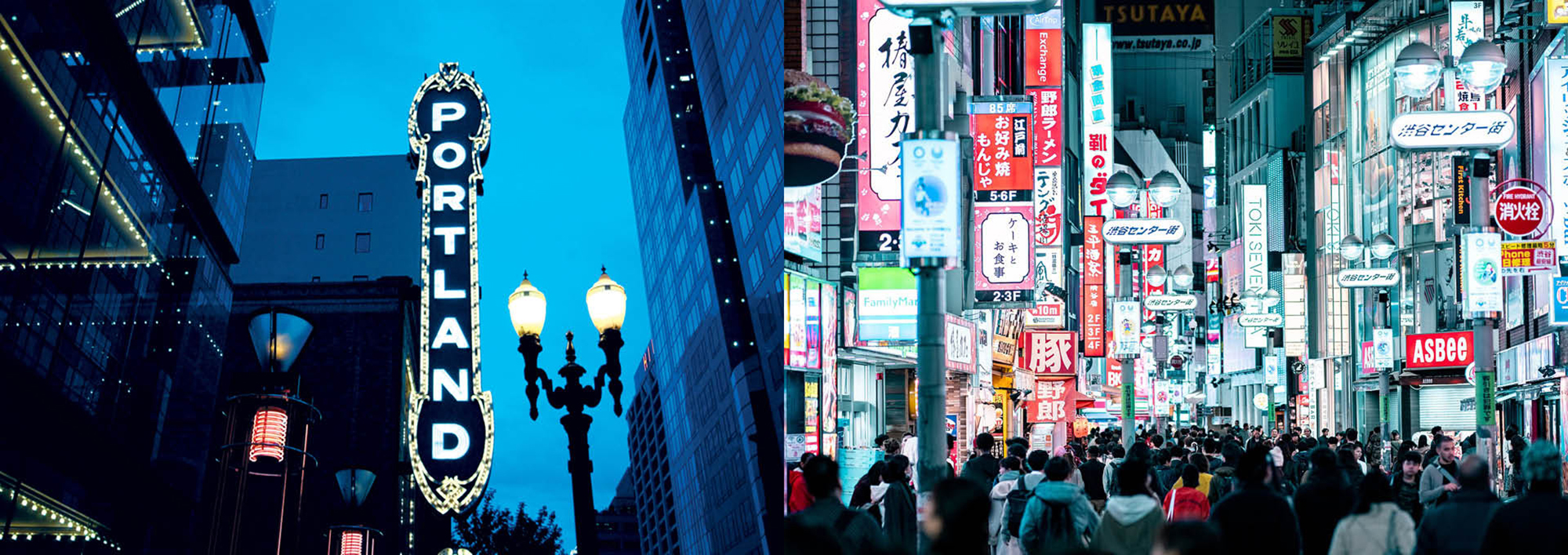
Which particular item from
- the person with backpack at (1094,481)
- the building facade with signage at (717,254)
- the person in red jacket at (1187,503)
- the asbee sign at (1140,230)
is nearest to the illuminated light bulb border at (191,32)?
the building facade with signage at (717,254)

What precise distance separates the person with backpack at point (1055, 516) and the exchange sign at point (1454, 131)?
15.3 metres

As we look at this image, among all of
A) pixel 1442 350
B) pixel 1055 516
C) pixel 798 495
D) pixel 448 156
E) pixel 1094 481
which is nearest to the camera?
pixel 1055 516

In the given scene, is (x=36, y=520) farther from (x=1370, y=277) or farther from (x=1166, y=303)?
(x=1370, y=277)

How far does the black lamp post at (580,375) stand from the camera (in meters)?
14.9

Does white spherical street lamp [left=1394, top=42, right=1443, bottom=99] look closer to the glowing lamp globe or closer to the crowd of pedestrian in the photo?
the crowd of pedestrian

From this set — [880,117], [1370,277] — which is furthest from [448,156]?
[1370,277]

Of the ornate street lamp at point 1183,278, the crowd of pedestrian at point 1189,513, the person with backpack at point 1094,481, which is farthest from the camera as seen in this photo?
the ornate street lamp at point 1183,278

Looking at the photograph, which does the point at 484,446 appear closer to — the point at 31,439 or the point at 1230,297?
the point at 31,439

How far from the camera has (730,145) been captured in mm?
38219

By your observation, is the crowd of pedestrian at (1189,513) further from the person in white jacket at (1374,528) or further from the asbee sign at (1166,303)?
the asbee sign at (1166,303)

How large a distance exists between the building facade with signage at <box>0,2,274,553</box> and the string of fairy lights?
1.6 inches

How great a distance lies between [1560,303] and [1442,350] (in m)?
8.38

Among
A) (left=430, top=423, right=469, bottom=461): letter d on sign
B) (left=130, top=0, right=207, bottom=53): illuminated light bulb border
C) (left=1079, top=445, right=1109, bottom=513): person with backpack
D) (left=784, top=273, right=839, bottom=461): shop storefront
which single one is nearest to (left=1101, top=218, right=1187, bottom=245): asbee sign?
(left=784, top=273, right=839, bottom=461): shop storefront

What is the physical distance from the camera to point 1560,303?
29219mm
